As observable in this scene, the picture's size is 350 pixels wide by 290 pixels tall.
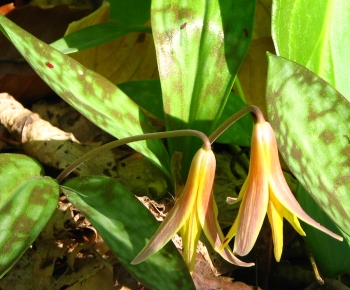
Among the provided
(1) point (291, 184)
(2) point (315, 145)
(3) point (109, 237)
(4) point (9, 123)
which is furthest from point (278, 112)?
(4) point (9, 123)

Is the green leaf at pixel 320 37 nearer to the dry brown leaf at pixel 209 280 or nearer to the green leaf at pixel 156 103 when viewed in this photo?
the green leaf at pixel 156 103

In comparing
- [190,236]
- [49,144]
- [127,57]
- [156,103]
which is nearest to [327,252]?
[190,236]

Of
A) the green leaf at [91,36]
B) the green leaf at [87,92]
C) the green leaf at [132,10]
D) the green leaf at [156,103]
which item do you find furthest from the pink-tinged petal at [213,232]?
the green leaf at [132,10]

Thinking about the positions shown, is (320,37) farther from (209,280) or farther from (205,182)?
(209,280)

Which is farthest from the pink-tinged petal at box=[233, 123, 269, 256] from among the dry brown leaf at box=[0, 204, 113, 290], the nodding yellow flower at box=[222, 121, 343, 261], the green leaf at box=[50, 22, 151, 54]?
the green leaf at box=[50, 22, 151, 54]

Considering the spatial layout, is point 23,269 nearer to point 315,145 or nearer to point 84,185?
point 84,185
